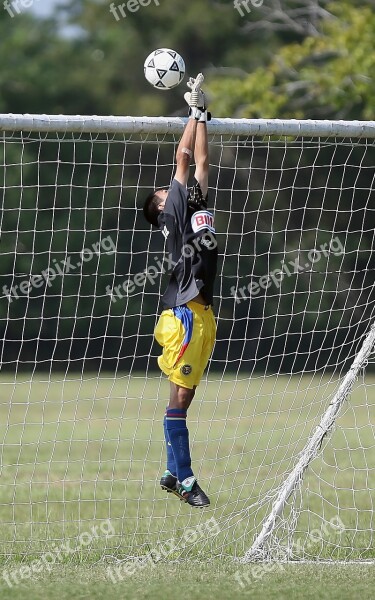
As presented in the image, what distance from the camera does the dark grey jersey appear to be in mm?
6672

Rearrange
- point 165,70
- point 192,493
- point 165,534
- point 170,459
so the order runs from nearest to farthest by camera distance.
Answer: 1. point 192,493
2. point 170,459
3. point 165,70
4. point 165,534

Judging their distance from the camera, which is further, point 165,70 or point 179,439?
point 165,70

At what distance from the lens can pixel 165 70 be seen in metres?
6.96

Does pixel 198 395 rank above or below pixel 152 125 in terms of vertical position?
below

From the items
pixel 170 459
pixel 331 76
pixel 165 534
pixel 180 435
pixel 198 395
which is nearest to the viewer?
pixel 180 435

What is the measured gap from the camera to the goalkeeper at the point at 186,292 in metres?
6.66

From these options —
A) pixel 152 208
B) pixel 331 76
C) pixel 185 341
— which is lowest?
pixel 331 76

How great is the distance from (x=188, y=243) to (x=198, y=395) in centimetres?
1344

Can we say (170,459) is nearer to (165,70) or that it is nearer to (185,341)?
(185,341)

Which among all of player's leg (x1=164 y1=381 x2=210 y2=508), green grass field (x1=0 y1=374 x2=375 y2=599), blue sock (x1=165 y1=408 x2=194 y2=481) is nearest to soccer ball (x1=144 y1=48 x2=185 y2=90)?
player's leg (x1=164 y1=381 x2=210 y2=508)

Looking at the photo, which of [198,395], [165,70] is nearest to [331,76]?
[198,395]

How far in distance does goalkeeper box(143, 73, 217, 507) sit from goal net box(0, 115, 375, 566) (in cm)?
37

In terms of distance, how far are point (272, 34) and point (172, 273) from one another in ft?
90.2

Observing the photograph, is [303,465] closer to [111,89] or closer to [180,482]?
[180,482]
